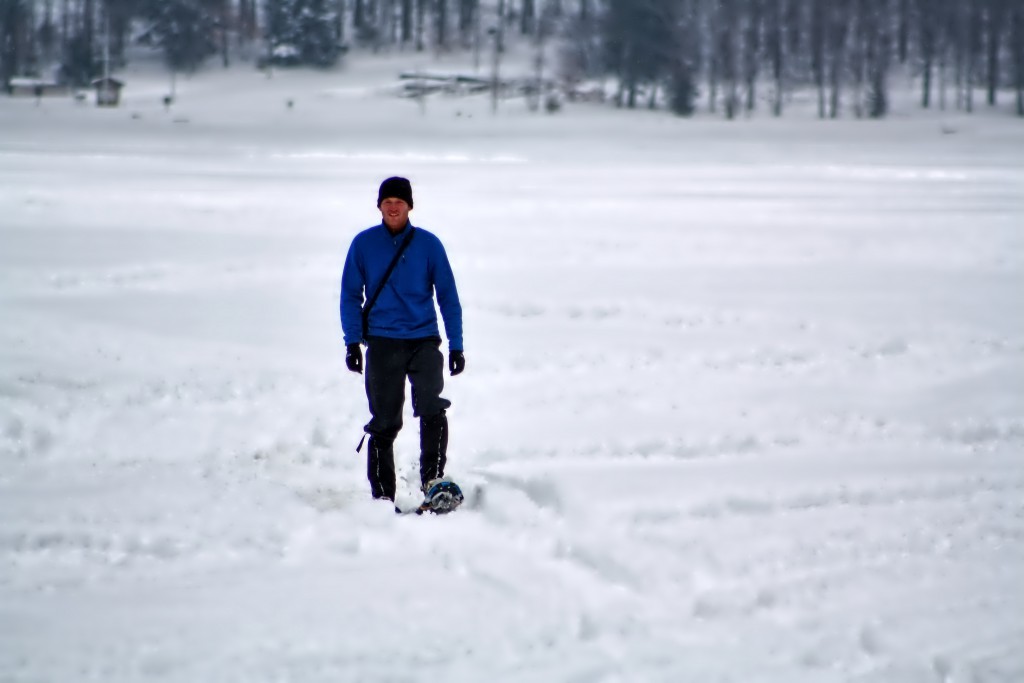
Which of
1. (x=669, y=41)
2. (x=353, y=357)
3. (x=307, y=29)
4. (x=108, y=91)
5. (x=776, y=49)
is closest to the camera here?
(x=353, y=357)

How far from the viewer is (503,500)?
5.05 meters

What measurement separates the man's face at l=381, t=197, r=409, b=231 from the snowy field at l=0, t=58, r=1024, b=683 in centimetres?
126

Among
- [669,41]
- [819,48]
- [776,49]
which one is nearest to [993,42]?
[819,48]

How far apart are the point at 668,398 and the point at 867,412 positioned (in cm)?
124

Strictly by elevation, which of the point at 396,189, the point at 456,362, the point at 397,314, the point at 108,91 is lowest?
the point at 456,362

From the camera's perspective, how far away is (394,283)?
15.5ft

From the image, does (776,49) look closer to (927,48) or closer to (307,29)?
(927,48)

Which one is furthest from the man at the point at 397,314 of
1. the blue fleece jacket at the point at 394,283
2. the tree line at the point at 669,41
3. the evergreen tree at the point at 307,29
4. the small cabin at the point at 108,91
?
the evergreen tree at the point at 307,29

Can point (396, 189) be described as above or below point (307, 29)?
below

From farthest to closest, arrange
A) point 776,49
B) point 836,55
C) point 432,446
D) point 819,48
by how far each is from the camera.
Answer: point 776,49 < point 819,48 < point 836,55 < point 432,446

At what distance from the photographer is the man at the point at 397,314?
15.4ft

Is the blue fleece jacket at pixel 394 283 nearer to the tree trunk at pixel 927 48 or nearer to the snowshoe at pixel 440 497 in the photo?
the snowshoe at pixel 440 497

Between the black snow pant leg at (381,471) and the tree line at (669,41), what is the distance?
49.7m

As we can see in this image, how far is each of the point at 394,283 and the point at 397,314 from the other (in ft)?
0.44
